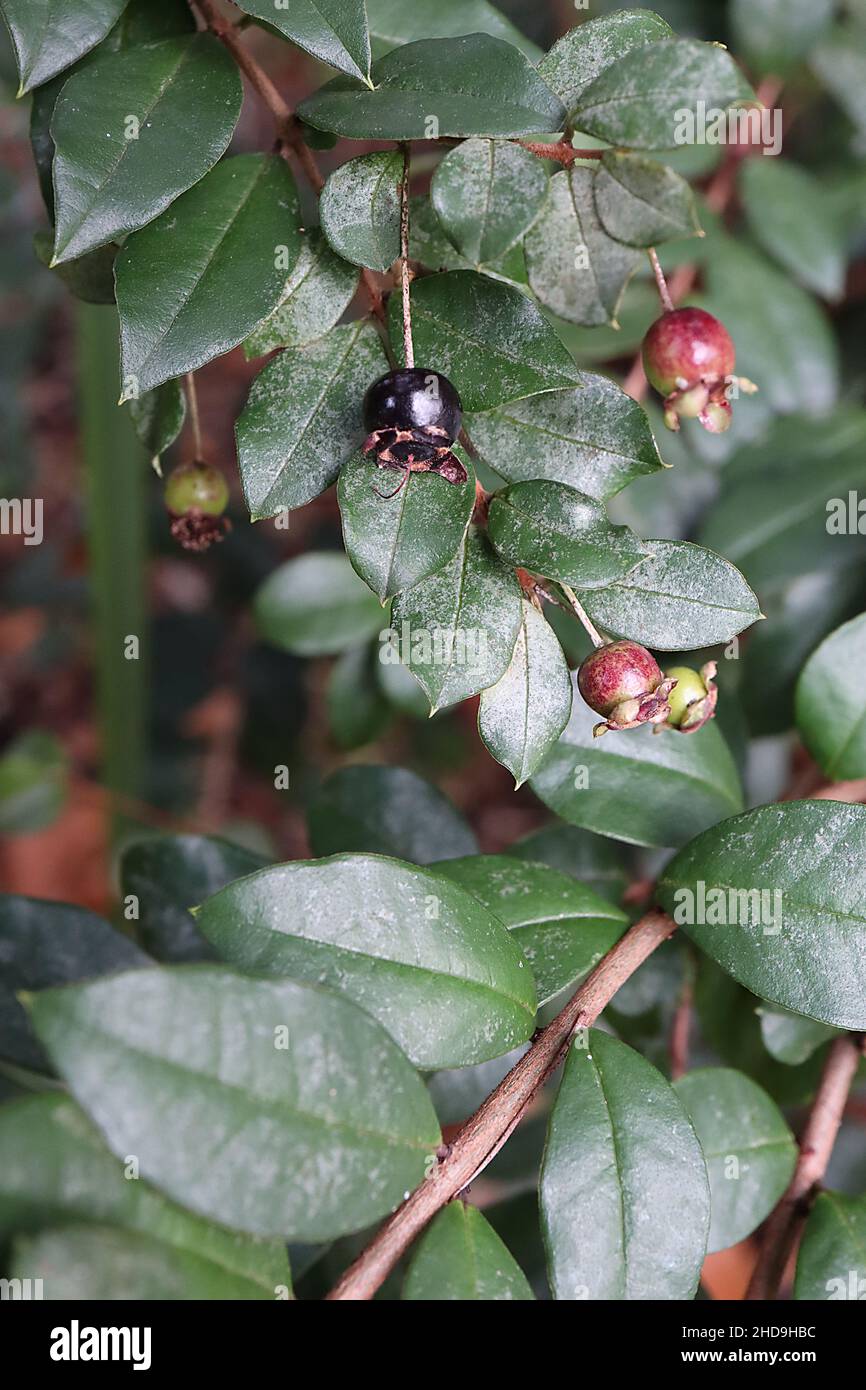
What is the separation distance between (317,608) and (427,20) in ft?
2.10

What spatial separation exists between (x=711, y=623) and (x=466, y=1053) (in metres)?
0.28

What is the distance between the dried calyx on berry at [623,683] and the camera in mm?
629

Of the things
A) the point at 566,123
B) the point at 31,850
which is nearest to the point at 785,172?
the point at 566,123

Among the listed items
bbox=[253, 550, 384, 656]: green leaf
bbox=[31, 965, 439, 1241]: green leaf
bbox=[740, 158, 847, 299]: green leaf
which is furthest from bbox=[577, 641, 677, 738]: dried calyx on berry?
bbox=[740, 158, 847, 299]: green leaf

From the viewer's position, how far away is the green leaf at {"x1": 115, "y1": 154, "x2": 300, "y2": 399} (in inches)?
23.8

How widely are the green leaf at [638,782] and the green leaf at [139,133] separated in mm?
411

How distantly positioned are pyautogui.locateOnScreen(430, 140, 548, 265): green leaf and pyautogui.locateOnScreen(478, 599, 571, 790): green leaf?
199 mm

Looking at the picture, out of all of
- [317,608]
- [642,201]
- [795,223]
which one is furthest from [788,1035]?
[795,223]

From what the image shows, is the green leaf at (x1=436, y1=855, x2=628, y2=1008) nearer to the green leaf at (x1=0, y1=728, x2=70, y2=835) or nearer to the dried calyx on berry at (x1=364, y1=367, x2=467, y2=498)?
the dried calyx on berry at (x1=364, y1=367, x2=467, y2=498)

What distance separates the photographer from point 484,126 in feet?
1.83

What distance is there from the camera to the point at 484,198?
0.60 meters

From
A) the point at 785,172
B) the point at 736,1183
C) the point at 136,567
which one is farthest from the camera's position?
the point at 136,567

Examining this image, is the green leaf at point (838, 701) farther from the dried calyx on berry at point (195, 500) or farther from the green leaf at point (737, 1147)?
the dried calyx on berry at point (195, 500)
